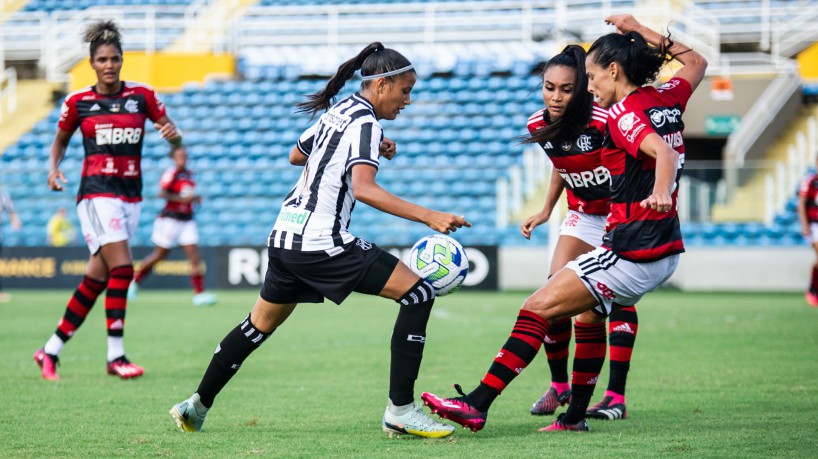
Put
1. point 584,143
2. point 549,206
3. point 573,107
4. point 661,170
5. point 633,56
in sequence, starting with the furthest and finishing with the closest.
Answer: point 549,206 < point 584,143 < point 573,107 < point 633,56 < point 661,170

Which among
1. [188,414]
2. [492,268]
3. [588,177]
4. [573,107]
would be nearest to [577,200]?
[588,177]

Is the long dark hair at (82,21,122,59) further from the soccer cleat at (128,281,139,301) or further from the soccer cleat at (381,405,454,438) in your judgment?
the soccer cleat at (128,281,139,301)

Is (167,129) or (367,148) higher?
(367,148)

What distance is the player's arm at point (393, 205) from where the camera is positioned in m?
4.93

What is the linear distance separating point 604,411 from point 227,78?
75.3 feet

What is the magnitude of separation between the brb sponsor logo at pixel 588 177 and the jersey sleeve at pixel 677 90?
76cm

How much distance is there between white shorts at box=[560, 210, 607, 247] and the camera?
21.3 ft

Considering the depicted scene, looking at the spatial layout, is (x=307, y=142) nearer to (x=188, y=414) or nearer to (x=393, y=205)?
(x=393, y=205)

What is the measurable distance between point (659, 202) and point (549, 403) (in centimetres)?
207

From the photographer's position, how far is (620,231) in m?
5.33

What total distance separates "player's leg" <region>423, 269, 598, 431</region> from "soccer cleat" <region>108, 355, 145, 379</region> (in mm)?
3395

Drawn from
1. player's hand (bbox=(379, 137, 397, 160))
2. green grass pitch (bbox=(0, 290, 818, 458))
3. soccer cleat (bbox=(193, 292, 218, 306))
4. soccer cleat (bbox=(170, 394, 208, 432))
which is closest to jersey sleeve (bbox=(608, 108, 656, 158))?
player's hand (bbox=(379, 137, 397, 160))

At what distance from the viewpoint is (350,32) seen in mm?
28656

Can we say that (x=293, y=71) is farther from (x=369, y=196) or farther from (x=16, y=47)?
(x=369, y=196)
